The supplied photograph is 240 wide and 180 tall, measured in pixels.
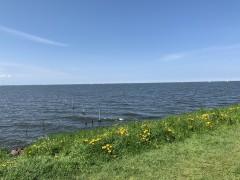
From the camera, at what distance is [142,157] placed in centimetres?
968

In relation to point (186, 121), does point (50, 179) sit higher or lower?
lower

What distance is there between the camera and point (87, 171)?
340 inches

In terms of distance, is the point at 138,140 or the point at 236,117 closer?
the point at 138,140

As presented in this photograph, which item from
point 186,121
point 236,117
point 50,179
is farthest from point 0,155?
point 236,117

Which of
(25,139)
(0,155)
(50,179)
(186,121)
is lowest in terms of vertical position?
(25,139)

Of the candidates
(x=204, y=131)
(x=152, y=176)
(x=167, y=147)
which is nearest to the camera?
(x=152, y=176)

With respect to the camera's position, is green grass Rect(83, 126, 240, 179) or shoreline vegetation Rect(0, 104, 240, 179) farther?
shoreline vegetation Rect(0, 104, 240, 179)

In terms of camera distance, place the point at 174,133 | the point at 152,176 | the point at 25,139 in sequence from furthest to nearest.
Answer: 1. the point at 25,139
2. the point at 174,133
3. the point at 152,176

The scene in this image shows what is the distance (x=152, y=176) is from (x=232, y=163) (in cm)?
315

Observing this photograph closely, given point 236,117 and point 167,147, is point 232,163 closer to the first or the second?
point 167,147

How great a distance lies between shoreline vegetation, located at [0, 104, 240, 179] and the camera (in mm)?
8180

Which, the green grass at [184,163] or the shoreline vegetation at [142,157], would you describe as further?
the shoreline vegetation at [142,157]

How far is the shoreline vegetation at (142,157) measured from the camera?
8.18 metres

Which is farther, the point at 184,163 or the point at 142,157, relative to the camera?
the point at 142,157
